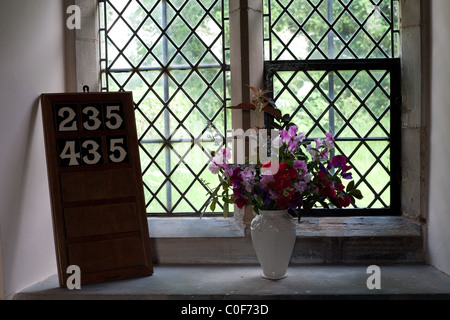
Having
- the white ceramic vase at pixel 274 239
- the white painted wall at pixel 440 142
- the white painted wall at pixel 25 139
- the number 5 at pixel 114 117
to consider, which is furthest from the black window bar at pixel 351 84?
the white painted wall at pixel 25 139

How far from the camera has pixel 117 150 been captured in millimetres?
2891

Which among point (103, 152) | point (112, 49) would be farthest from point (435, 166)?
point (112, 49)

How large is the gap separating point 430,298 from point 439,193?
61 centimetres

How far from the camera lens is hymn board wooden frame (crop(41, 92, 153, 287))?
8.99ft

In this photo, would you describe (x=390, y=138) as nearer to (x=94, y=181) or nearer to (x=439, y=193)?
(x=439, y=193)

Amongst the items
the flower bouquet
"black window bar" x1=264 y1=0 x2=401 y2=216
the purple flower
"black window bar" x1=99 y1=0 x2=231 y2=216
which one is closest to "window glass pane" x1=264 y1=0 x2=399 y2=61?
"black window bar" x1=264 y1=0 x2=401 y2=216

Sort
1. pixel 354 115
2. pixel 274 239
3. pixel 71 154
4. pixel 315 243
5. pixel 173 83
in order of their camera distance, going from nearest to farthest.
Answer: pixel 274 239
pixel 71 154
pixel 315 243
pixel 354 115
pixel 173 83

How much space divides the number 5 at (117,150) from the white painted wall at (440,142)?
1.67 metres

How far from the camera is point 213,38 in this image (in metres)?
3.31

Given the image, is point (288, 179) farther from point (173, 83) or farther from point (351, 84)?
point (173, 83)

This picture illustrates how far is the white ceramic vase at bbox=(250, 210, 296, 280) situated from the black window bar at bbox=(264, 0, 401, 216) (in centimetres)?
59

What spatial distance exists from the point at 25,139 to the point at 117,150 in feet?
1.53

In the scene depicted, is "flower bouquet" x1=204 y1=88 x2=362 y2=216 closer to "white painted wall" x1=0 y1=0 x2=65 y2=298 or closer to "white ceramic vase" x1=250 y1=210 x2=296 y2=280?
"white ceramic vase" x1=250 y1=210 x2=296 y2=280

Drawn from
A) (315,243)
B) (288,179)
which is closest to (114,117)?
(288,179)
